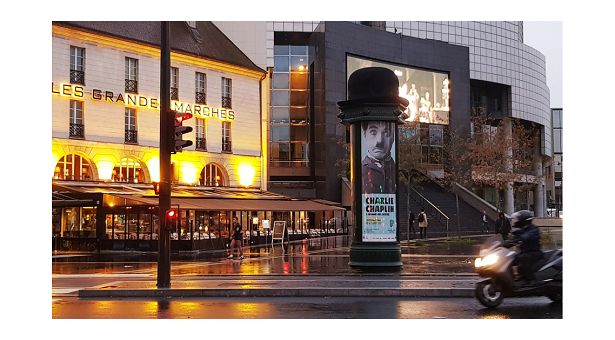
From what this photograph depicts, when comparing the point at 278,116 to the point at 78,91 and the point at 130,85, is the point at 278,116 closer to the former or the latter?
the point at 130,85

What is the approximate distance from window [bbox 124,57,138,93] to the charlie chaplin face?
19.9 metres

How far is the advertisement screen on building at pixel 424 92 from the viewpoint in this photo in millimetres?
54781

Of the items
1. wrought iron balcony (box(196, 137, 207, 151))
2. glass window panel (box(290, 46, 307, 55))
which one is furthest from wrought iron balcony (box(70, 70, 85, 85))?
glass window panel (box(290, 46, 307, 55))

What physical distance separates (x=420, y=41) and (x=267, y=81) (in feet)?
62.0

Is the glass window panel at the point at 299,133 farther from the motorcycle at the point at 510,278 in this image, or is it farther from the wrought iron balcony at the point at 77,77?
the motorcycle at the point at 510,278

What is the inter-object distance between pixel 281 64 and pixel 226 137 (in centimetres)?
1653

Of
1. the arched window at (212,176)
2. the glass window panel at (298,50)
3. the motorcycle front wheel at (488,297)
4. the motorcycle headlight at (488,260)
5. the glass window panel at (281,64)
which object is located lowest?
the motorcycle front wheel at (488,297)

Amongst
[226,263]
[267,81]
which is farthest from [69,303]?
[267,81]

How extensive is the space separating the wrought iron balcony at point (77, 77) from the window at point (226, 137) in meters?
8.98

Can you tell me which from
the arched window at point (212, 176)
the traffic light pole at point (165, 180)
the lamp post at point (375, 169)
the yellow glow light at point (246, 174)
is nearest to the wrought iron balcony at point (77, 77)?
the arched window at point (212, 176)

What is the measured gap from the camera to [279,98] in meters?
54.2

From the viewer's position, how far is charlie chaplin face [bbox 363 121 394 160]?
59.7 feet

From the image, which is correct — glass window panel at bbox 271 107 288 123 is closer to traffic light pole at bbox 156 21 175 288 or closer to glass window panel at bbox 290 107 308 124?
glass window panel at bbox 290 107 308 124
